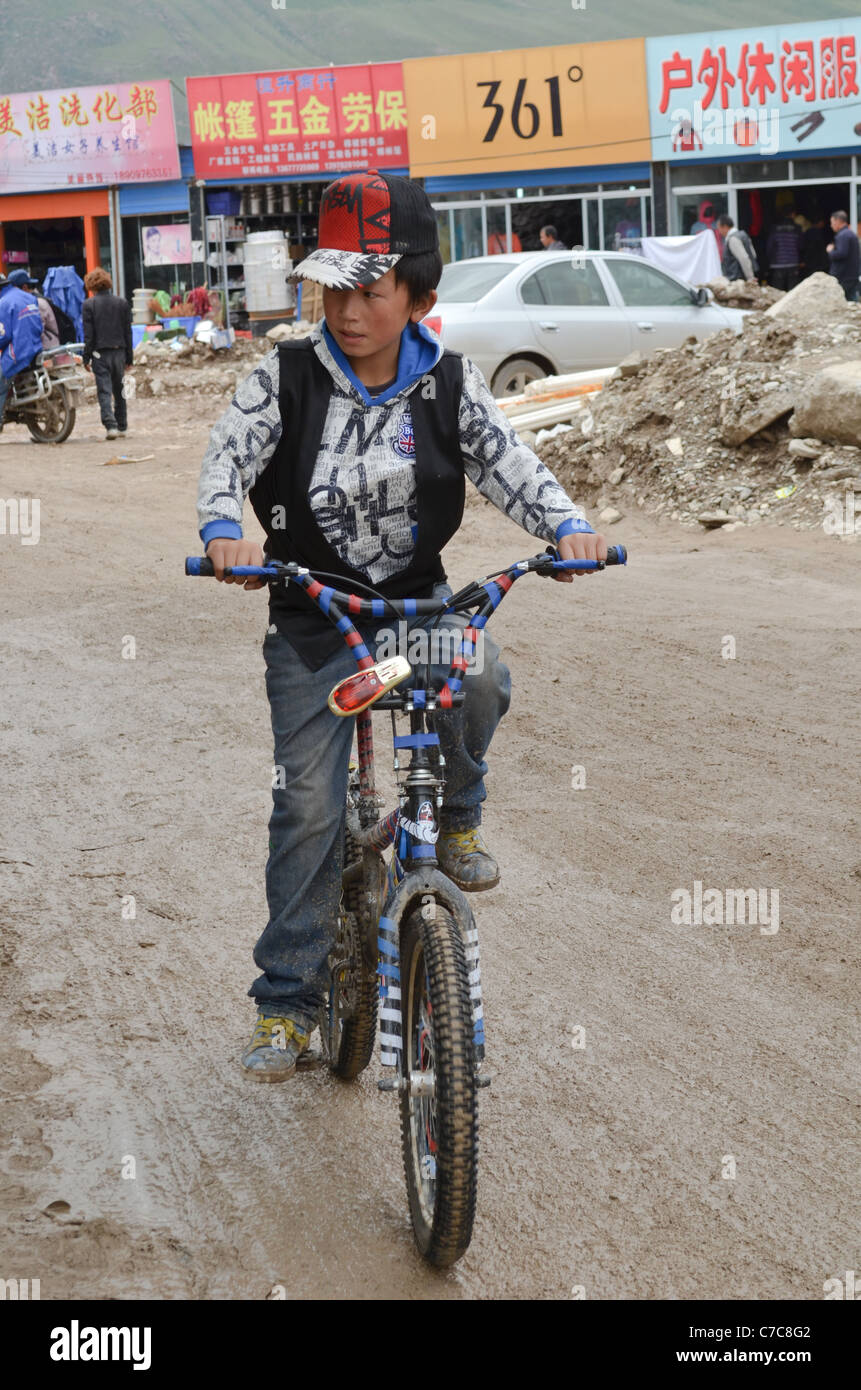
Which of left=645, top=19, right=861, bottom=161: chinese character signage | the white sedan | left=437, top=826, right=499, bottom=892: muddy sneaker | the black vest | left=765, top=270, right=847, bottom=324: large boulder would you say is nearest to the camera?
the black vest

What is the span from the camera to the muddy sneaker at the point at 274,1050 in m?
3.14

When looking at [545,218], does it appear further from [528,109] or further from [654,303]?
[654,303]

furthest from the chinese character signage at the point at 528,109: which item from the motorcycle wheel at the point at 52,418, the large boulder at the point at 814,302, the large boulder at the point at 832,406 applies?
the large boulder at the point at 832,406

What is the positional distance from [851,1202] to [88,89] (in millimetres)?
31795

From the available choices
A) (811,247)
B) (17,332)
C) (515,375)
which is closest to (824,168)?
(811,247)

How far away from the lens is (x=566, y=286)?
1472 centimetres

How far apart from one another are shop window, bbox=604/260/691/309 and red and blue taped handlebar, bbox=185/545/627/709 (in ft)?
41.7

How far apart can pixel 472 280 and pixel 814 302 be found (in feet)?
11.0

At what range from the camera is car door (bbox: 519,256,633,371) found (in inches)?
568

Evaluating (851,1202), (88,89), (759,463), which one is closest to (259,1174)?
(851,1202)

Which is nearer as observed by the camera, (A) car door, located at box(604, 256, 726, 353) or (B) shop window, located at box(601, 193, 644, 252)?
(A) car door, located at box(604, 256, 726, 353)

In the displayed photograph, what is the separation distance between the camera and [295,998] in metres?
3.27

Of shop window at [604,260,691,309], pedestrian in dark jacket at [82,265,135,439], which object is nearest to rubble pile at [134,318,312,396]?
pedestrian in dark jacket at [82,265,135,439]

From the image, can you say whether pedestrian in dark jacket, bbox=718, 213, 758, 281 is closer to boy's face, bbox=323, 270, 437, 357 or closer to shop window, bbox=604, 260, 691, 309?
shop window, bbox=604, 260, 691, 309
